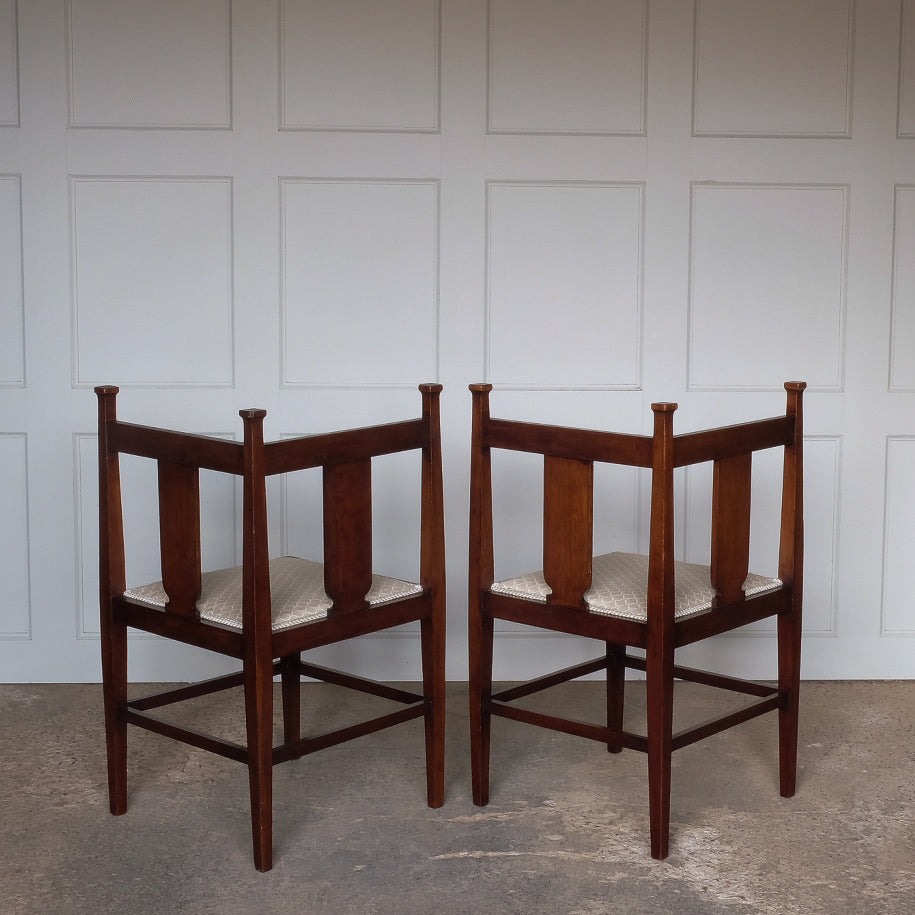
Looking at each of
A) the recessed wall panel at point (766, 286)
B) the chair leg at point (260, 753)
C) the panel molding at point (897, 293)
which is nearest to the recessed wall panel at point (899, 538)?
the panel molding at point (897, 293)

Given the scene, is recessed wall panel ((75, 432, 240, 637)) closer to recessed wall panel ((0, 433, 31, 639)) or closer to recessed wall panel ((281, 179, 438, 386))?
recessed wall panel ((0, 433, 31, 639))

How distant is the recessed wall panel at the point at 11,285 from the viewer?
3379mm

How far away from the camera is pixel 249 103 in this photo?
3361mm

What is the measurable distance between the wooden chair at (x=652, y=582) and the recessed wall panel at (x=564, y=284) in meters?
0.85

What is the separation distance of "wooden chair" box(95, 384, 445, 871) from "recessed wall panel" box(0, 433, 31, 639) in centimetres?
101

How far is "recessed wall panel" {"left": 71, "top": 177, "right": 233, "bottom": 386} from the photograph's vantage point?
339 cm

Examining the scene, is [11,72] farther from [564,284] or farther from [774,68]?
[774,68]

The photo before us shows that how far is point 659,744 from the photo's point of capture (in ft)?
7.90

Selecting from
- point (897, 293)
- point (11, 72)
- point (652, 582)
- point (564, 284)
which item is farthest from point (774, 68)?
point (11, 72)

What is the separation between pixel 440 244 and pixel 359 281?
26 cm

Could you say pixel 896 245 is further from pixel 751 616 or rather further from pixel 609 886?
pixel 609 886

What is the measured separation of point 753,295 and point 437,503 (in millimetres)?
1375

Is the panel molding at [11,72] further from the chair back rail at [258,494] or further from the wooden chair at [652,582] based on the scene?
the wooden chair at [652,582]

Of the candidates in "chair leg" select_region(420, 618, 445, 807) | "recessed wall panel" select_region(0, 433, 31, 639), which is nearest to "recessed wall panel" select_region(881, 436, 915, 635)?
"chair leg" select_region(420, 618, 445, 807)
